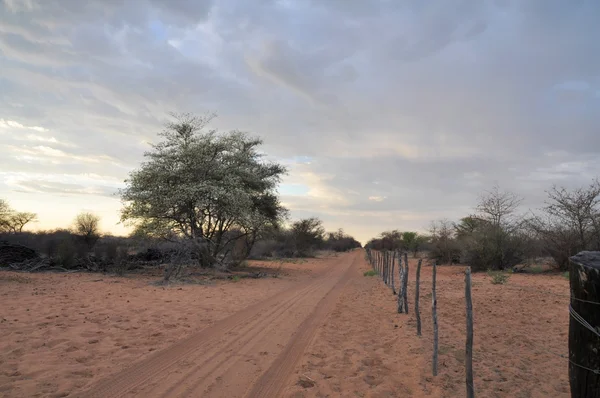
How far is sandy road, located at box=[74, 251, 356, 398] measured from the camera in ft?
16.6

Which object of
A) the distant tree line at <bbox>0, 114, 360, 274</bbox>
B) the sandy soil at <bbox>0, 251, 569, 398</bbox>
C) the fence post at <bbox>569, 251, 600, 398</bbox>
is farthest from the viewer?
the distant tree line at <bbox>0, 114, 360, 274</bbox>

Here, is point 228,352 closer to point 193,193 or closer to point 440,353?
point 440,353

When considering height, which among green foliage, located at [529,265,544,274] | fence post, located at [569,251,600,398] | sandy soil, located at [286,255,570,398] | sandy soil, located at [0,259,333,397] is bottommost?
sandy soil, located at [0,259,333,397]

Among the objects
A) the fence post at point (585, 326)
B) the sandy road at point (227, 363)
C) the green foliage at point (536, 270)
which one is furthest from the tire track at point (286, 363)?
the green foliage at point (536, 270)

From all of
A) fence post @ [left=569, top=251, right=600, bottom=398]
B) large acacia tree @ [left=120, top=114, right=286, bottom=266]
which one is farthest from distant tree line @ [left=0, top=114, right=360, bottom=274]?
fence post @ [left=569, top=251, right=600, bottom=398]

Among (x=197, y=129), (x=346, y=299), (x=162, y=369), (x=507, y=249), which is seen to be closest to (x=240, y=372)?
(x=162, y=369)

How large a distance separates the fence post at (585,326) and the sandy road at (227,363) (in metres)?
3.50

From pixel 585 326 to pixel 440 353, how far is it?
15.2 ft

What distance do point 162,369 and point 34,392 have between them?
63.6 inches

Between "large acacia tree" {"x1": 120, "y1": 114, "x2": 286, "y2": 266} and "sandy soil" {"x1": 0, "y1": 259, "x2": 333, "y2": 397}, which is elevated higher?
"large acacia tree" {"x1": 120, "y1": 114, "x2": 286, "y2": 266}

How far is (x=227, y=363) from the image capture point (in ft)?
20.2

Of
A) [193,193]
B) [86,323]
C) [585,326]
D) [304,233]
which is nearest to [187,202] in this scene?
[193,193]

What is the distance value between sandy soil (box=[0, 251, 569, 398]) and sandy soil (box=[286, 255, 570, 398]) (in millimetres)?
25

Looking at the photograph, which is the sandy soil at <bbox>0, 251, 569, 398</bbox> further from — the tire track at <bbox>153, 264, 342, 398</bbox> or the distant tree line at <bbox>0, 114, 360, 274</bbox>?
the distant tree line at <bbox>0, 114, 360, 274</bbox>
